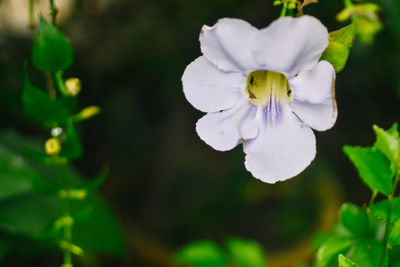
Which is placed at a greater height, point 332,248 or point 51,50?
point 51,50

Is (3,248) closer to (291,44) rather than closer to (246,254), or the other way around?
(246,254)

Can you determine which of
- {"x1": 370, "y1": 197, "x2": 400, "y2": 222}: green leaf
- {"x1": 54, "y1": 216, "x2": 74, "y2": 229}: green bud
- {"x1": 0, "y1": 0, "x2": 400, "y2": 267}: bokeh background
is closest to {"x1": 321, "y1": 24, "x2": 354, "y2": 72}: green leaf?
{"x1": 370, "y1": 197, "x2": 400, "y2": 222}: green leaf

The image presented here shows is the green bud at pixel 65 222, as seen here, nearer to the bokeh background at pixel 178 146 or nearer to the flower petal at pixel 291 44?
the flower petal at pixel 291 44

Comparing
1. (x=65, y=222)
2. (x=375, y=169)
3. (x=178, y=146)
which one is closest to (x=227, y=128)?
(x=375, y=169)

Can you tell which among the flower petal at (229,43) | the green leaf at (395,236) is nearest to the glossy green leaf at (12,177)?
the flower petal at (229,43)

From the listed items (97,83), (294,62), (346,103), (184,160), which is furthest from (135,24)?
(294,62)

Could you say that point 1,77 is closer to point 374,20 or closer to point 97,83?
point 97,83

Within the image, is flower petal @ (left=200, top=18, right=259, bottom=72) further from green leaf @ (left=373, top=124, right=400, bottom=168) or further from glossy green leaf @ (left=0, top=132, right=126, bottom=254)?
glossy green leaf @ (left=0, top=132, right=126, bottom=254)
